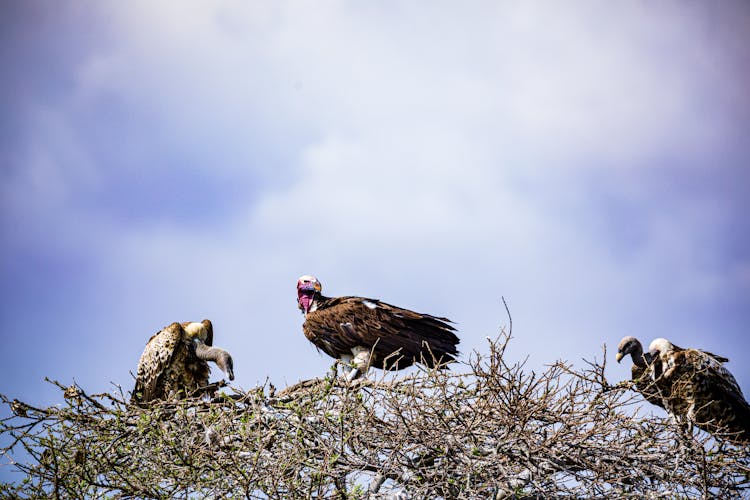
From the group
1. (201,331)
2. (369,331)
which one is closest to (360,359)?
(369,331)

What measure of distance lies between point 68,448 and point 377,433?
7.76 ft

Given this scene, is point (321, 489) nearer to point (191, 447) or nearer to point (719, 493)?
point (191, 447)

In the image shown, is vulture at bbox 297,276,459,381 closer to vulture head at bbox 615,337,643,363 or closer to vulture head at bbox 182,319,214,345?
vulture head at bbox 182,319,214,345

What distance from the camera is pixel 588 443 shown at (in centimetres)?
506

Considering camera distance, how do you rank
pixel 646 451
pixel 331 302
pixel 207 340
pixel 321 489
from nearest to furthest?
pixel 321 489 → pixel 646 451 → pixel 207 340 → pixel 331 302

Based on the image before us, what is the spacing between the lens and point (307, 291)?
344 inches

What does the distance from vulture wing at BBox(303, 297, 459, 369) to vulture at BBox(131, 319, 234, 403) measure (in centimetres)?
125

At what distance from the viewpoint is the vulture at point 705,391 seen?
6980 mm

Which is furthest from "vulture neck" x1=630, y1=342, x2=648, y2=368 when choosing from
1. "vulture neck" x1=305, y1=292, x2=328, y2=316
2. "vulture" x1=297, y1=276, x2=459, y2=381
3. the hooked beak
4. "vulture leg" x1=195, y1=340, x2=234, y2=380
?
"vulture leg" x1=195, y1=340, x2=234, y2=380

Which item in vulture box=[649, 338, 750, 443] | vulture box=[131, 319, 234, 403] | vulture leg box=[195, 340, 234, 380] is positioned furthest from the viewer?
vulture box=[131, 319, 234, 403]

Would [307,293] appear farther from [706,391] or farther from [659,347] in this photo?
[706,391]

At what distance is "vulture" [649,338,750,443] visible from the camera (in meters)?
6.98

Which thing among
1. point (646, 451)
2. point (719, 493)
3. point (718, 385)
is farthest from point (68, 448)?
point (718, 385)

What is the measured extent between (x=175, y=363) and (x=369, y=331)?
Result: 2.00 meters
